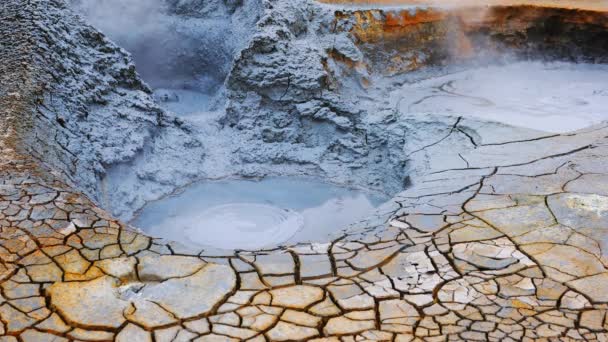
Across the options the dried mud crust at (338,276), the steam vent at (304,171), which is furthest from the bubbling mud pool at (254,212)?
the dried mud crust at (338,276)

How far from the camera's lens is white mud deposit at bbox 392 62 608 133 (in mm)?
6328

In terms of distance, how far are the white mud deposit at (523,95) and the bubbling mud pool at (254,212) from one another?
156 cm

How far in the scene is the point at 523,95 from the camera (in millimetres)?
7391

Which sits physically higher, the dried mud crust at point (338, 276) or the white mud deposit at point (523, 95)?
the white mud deposit at point (523, 95)

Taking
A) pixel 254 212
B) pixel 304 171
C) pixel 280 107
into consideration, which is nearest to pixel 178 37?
pixel 280 107

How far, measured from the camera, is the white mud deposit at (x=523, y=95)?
6.33 metres

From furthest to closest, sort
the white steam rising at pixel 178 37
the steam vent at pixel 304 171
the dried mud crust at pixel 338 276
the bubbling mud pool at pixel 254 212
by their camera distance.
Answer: the white steam rising at pixel 178 37
the bubbling mud pool at pixel 254 212
the steam vent at pixel 304 171
the dried mud crust at pixel 338 276

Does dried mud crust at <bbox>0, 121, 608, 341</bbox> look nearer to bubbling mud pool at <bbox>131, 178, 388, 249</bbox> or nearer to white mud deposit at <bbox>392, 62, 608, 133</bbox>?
bubbling mud pool at <bbox>131, 178, 388, 249</bbox>

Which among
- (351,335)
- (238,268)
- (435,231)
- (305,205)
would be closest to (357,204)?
(305,205)

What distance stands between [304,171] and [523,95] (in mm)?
3095

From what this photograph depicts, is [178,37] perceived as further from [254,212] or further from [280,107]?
[254,212]

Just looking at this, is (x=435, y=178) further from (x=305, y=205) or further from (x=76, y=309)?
(x=76, y=309)

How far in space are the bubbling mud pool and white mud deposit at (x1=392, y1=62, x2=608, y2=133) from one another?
61.4 inches

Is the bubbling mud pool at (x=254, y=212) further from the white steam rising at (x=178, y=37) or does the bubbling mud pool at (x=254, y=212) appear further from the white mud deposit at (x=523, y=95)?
the white steam rising at (x=178, y=37)
